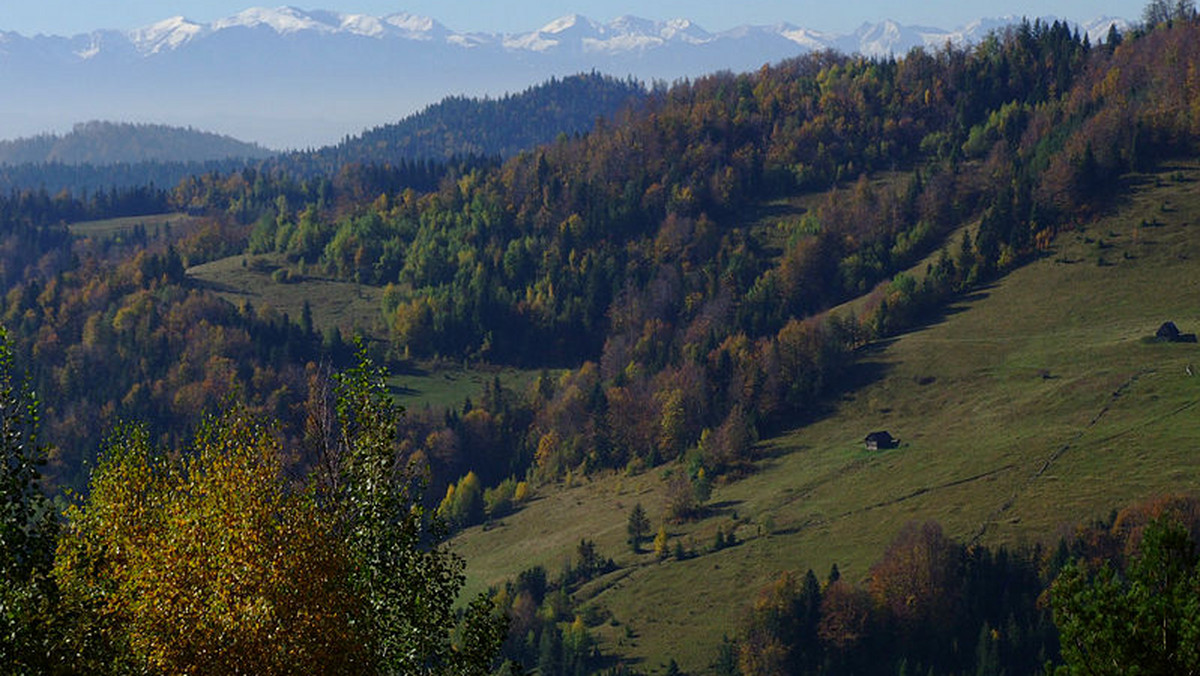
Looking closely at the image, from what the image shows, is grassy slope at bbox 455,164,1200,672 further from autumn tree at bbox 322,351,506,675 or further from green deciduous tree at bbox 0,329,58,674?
green deciduous tree at bbox 0,329,58,674

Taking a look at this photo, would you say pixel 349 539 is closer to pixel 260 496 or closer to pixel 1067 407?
pixel 260 496

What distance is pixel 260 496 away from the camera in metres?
28.8

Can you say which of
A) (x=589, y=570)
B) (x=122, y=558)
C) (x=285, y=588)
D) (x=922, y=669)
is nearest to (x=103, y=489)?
(x=122, y=558)

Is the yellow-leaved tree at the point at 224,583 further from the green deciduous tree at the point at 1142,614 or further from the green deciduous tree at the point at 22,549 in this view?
the green deciduous tree at the point at 1142,614

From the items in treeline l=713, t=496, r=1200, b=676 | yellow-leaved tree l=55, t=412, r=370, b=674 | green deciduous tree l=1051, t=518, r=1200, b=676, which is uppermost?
yellow-leaved tree l=55, t=412, r=370, b=674

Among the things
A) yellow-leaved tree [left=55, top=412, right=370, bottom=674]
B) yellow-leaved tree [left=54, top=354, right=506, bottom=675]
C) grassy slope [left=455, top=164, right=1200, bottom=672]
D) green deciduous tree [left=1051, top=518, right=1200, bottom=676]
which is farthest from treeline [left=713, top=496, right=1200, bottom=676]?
yellow-leaved tree [left=55, top=412, right=370, bottom=674]

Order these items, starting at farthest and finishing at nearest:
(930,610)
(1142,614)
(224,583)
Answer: (930,610), (1142,614), (224,583)

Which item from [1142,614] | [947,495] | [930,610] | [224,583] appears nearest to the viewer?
[224,583]

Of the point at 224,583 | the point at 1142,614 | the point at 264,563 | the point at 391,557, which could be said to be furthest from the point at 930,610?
the point at 224,583

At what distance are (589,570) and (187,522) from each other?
161518mm

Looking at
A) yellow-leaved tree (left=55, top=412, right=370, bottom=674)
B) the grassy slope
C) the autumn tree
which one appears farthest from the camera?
the grassy slope

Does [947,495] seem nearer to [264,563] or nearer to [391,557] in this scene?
[391,557]

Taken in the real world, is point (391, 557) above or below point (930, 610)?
above

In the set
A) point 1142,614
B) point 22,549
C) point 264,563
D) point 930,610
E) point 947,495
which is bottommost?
point 930,610
